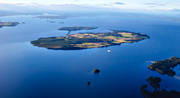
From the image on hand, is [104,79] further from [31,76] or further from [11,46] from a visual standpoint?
[11,46]

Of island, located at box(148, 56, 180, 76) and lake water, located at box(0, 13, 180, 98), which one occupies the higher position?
island, located at box(148, 56, 180, 76)

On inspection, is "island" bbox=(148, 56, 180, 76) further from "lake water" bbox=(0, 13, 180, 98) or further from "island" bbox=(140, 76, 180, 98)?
"island" bbox=(140, 76, 180, 98)

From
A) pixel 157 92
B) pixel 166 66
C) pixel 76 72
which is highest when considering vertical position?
pixel 166 66

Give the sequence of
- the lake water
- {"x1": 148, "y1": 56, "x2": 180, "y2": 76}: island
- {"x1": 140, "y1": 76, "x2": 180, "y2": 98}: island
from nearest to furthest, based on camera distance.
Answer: {"x1": 140, "y1": 76, "x2": 180, "y2": 98}: island, the lake water, {"x1": 148, "y1": 56, "x2": 180, "y2": 76}: island

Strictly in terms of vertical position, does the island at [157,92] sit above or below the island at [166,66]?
below

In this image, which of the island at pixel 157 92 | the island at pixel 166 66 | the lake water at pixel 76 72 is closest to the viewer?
the island at pixel 157 92

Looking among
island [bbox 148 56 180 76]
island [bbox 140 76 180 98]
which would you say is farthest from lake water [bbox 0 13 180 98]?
island [bbox 148 56 180 76]

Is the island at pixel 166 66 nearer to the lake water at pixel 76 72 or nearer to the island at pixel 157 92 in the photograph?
the lake water at pixel 76 72

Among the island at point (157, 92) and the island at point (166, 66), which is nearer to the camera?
the island at point (157, 92)

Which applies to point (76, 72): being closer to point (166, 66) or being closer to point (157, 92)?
point (157, 92)

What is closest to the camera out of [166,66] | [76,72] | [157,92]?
[157,92]

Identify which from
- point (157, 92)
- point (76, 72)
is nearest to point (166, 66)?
point (157, 92)

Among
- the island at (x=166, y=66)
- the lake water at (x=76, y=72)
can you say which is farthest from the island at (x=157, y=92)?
the island at (x=166, y=66)
